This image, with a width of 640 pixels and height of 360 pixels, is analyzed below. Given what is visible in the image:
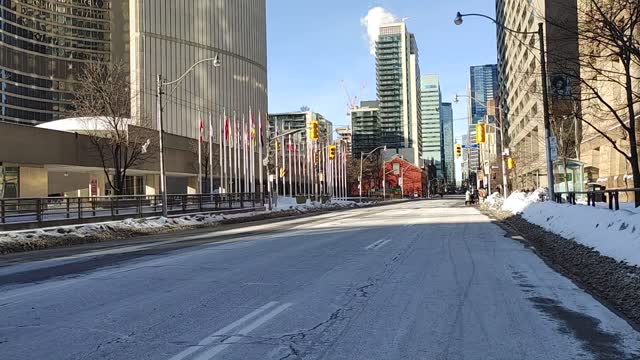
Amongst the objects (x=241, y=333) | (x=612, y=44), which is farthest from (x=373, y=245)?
(x=241, y=333)

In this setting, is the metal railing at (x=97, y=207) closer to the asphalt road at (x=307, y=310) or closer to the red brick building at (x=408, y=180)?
the asphalt road at (x=307, y=310)

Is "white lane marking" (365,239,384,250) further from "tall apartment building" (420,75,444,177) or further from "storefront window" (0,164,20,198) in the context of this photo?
"tall apartment building" (420,75,444,177)

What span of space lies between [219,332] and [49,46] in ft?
388

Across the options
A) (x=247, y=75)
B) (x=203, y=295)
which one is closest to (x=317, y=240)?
(x=203, y=295)

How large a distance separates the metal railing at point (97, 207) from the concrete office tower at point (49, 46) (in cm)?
7043

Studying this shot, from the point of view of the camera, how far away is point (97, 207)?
26562 mm

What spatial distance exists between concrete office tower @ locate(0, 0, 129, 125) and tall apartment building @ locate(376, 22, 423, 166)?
213ft

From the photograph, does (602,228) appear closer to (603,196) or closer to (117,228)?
(603,196)

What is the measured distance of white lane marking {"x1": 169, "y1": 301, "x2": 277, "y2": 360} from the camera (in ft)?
17.3

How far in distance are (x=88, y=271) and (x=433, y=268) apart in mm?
6863

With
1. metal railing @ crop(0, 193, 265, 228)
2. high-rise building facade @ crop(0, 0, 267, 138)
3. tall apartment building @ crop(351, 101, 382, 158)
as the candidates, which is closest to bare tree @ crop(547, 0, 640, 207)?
metal railing @ crop(0, 193, 265, 228)

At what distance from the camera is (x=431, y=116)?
142 m

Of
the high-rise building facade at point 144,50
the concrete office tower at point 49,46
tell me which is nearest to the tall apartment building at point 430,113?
Answer: the high-rise building facade at point 144,50

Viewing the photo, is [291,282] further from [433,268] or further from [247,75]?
[247,75]
